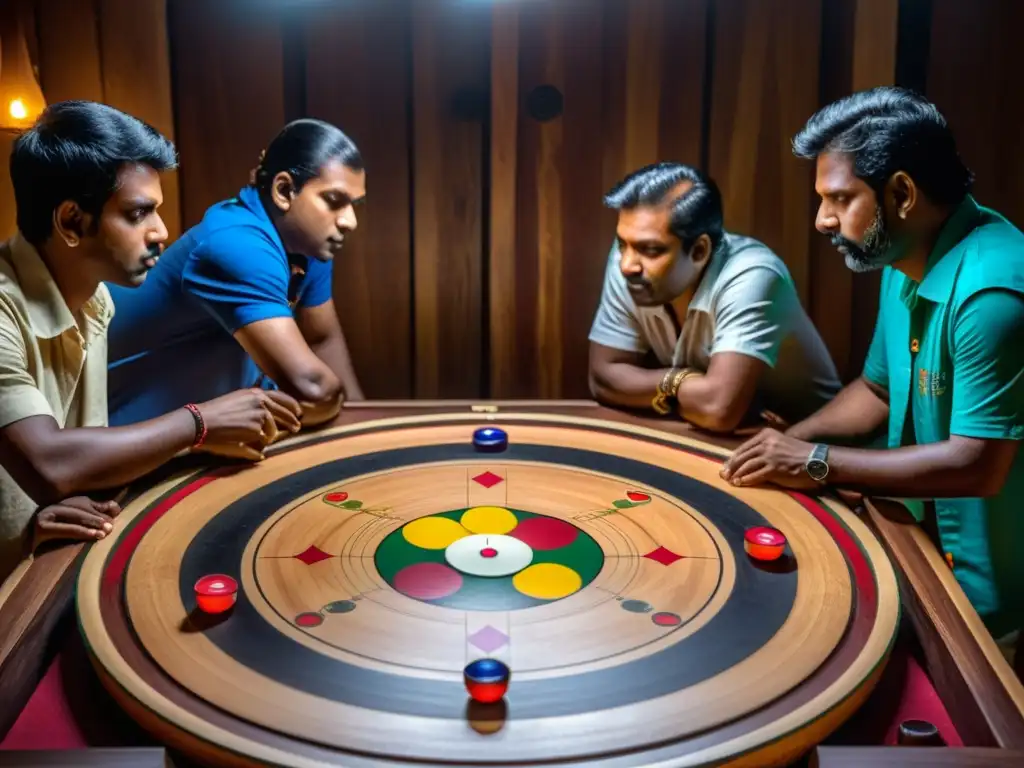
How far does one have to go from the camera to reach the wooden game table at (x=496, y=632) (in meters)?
1.20

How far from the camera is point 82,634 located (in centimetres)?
141

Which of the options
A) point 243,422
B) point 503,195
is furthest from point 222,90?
point 243,422

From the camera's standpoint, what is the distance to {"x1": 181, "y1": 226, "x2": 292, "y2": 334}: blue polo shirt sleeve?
2342 millimetres

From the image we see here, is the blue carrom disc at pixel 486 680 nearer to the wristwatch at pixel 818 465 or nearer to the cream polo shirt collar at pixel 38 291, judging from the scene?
the wristwatch at pixel 818 465

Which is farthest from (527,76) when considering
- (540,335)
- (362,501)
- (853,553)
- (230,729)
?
(230,729)

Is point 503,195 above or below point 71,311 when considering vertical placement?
above

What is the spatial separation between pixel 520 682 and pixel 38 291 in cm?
132

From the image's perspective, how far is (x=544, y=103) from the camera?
9.98 feet

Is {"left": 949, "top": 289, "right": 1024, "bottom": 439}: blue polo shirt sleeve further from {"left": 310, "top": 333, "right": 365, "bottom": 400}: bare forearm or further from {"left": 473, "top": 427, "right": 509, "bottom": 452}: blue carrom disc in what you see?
{"left": 310, "top": 333, "right": 365, "bottom": 400}: bare forearm

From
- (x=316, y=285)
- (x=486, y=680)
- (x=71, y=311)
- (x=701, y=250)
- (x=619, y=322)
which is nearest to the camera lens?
(x=486, y=680)

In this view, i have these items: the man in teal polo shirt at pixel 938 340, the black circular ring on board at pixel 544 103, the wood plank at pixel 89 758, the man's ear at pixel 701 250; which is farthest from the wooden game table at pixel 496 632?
the black circular ring on board at pixel 544 103

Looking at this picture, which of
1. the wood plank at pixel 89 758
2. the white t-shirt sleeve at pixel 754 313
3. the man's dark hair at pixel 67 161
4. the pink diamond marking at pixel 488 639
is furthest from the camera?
the white t-shirt sleeve at pixel 754 313

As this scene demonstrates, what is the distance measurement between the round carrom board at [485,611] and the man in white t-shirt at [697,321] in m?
0.30

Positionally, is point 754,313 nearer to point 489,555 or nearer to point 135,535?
point 489,555
